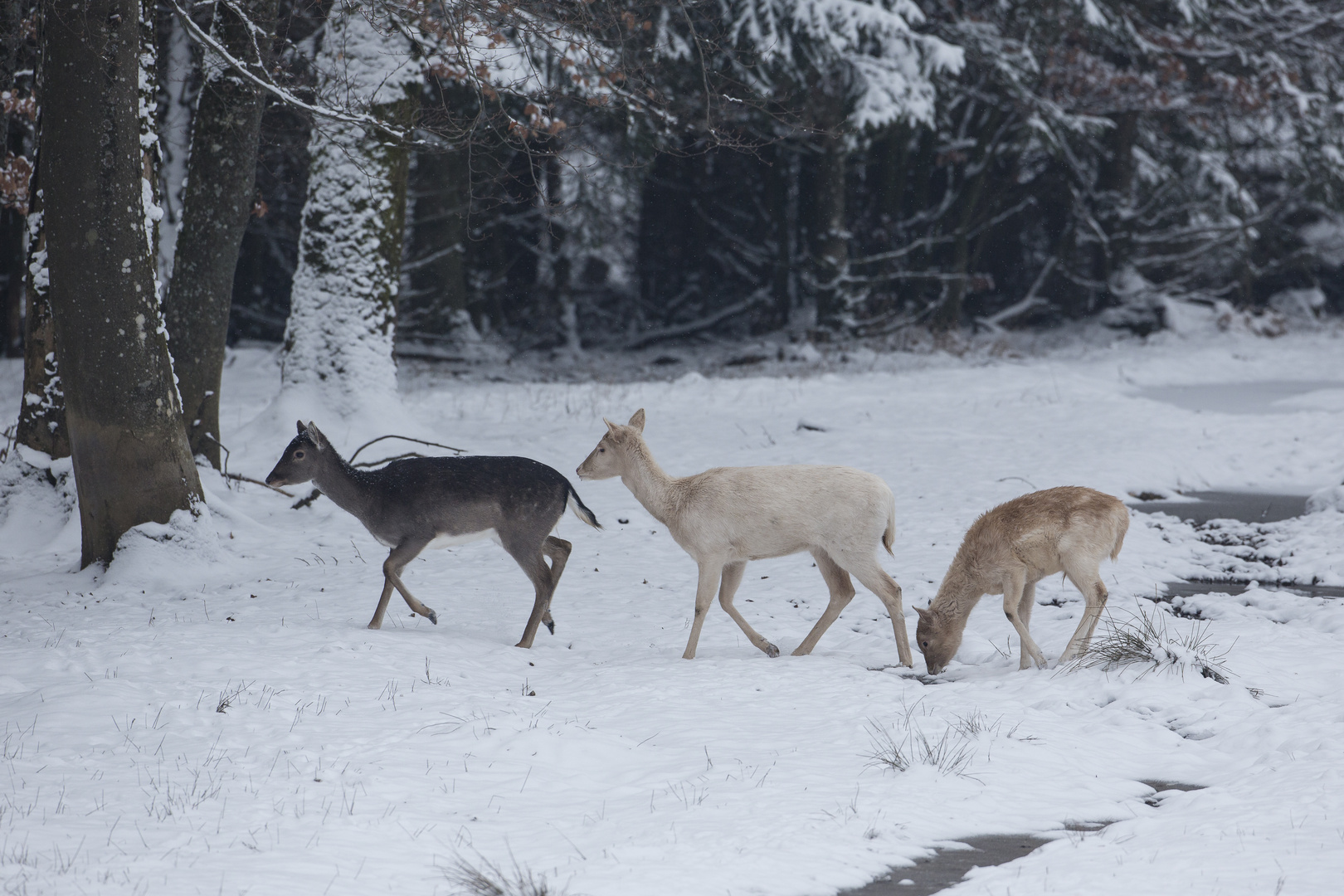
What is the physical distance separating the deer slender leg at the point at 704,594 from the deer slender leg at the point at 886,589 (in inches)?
31.9

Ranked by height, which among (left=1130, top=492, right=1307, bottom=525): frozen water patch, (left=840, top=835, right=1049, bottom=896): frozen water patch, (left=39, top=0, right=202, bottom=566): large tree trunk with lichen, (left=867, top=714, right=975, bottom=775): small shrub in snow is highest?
(left=39, top=0, right=202, bottom=566): large tree trunk with lichen

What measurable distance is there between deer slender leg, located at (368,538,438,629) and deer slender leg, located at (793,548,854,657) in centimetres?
247

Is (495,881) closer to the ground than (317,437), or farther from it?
closer to the ground

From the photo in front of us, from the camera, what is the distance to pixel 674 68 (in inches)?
804

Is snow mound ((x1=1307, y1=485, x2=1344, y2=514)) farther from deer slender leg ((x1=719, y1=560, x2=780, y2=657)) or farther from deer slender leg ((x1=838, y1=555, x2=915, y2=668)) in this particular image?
deer slender leg ((x1=719, y1=560, x2=780, y2=657))

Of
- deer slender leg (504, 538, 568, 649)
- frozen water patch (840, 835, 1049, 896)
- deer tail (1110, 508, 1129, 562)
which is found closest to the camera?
frozen water patch (840, 835, 1049, 896)

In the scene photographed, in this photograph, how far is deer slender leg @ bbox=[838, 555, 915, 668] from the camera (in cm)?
715

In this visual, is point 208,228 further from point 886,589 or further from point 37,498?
point 886,589

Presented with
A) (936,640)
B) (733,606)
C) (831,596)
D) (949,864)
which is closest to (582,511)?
(733,606)

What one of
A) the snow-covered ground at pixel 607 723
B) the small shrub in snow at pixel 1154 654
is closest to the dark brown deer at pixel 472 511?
the snow-covered ground at pixel 607 723

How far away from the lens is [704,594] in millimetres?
7312

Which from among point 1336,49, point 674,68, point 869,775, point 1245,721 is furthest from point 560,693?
point 1336,49

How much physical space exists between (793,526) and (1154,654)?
7.05 ft

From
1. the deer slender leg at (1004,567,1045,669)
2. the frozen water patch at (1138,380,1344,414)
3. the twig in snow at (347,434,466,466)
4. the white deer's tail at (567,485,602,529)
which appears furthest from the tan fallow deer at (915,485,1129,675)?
the frozen water patch at (1138,380,1344,414)
